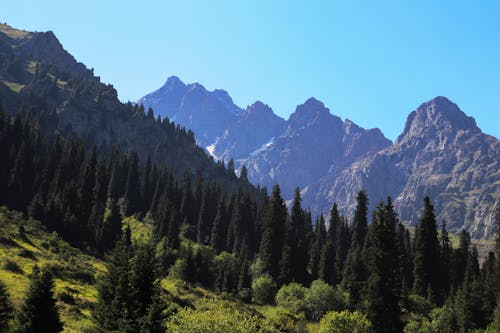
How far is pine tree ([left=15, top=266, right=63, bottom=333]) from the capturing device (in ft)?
128

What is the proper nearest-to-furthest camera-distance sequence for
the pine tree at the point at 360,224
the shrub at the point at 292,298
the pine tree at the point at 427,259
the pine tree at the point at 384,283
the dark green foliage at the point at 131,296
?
1. the dark green foliage at the point at 131,296
2. the pine tree at the point at 384,283
3. the shrub at the point at 292,298
4. the pine tree at the point at 427,259
5. the pine tree at the point at 360,224

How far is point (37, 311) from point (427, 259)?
300 ft

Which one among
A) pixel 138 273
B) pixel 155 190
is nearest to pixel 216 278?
pixel 138 273

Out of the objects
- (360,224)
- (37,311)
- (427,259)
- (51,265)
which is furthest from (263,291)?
(37,311)

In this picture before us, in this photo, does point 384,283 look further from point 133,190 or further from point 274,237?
point 133,190

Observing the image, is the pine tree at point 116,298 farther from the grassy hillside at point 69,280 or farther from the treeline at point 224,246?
the grassy hillside at point 69,280

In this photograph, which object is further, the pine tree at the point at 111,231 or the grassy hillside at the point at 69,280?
the pine tree at the point at 111,231

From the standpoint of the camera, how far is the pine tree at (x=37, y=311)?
39.0 meters

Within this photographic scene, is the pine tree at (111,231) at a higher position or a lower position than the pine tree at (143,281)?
higher

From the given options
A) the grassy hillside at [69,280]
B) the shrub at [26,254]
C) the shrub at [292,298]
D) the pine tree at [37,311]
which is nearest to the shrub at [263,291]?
the shrub at [292,298]

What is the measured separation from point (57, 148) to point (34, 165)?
12698mm

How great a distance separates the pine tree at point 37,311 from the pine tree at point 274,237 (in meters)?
78.7

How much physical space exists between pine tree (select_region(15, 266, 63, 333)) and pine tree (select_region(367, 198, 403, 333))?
161 ft

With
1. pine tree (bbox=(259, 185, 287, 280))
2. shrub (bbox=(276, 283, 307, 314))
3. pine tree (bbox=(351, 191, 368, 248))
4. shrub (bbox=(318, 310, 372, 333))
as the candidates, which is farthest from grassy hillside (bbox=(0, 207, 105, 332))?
pine tree (bbox=(351, 191, 368, 248))
